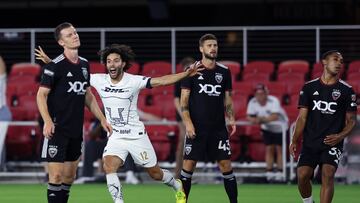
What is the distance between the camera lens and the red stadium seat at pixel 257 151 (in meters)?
21.1

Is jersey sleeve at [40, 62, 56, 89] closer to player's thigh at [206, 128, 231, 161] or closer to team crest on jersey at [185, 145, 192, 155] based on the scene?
team crest on jersey at [185, 145, 192, 155]

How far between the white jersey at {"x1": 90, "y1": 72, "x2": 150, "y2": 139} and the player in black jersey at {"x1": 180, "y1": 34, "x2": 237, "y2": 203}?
1142mm

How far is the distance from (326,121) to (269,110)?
7048 millimetres

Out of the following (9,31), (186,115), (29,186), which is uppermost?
Result: (9,31)

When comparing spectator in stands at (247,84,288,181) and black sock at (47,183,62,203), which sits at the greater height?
spectator in stands at (247,84,288,181)

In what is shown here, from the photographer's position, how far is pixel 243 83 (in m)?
22.5

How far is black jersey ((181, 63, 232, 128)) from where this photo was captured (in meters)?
14.6

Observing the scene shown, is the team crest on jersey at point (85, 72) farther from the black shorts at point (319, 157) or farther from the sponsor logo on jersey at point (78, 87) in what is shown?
the black shorts at point (319, 157)

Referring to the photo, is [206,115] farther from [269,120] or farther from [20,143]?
[20,143]

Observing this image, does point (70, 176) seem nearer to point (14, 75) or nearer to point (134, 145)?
point (134, 145)

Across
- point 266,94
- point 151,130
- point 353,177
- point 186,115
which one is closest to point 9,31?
point 151,130

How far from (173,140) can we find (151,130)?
484 millimetres

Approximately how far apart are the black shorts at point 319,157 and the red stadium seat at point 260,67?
9402 millimetres

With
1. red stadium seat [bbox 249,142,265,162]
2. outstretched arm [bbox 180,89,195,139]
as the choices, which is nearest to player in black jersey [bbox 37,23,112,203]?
outstretched arm [bbox 180,89,195,139]
